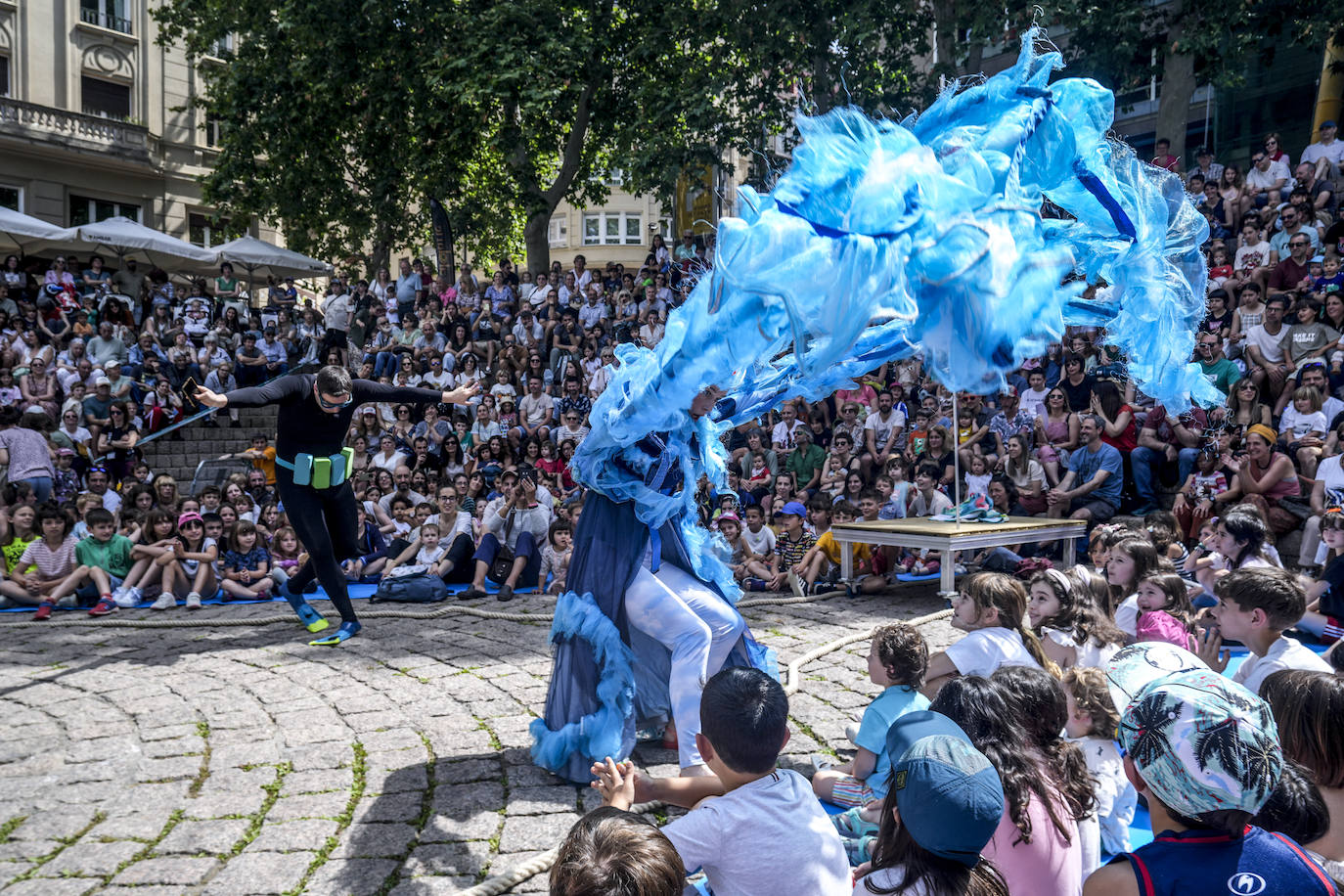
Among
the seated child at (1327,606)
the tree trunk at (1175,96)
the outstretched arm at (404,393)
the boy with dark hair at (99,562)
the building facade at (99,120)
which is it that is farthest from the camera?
the building facade at (99,120)

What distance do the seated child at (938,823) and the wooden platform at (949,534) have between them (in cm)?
624

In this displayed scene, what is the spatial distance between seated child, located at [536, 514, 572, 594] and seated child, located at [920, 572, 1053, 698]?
5283 millimetres

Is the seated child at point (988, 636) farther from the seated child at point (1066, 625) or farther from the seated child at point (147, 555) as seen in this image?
the seated child at point (147, 555)

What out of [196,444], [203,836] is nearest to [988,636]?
[203,836]

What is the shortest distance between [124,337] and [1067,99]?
1567cm

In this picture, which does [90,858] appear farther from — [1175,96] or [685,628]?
[1175,96]

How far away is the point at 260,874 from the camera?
3.52 m

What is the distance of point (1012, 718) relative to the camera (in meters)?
2.67

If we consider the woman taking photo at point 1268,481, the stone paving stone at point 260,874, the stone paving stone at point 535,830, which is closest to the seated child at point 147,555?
the stone paving stone at point 260,874

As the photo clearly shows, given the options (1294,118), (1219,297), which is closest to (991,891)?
(1219,297)

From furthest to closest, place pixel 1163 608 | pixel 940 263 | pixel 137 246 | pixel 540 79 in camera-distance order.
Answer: pixel 137 246, pixel 540 79, pixel 1163 608, pixel 940 263

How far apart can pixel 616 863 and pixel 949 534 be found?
262 inches

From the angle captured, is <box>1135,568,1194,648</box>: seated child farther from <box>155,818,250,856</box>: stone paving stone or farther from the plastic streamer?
<box>155,818,250,856</box>: stone paving stone

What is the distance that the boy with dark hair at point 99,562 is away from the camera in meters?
8.84
